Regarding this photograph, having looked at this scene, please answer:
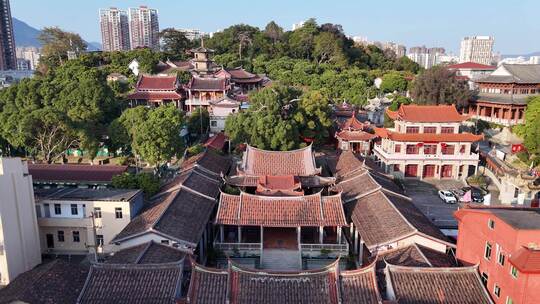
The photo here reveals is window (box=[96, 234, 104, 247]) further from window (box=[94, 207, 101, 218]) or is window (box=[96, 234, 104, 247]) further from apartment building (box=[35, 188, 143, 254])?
window (box=[94, 207, 101, 218])

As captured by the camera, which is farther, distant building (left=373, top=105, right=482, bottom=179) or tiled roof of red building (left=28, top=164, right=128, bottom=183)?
distant building (left=373, top=105, right=482, bottom=179)

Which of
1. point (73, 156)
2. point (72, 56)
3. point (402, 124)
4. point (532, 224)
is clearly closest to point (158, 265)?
point (532, 224)

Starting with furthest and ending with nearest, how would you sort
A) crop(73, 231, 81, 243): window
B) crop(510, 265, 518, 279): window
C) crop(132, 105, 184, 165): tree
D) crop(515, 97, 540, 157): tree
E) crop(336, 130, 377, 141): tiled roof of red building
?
crop(336, 130, 377, 141): tiled roof of red building → crop(515, 97, 540, 157): tree → crop(132, 105, 184, 165): tree → crop(73, 231, 81, 243): window → crop(510, 265, 518, 279): window

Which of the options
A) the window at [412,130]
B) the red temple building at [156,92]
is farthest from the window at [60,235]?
the red temple building at [156,92]

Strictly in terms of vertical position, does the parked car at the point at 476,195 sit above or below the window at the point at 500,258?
below

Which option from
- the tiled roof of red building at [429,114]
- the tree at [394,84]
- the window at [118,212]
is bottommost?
the window at [118,212]

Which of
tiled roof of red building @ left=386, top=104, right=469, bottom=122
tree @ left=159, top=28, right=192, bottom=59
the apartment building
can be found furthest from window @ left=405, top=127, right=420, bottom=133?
tree @ left=159, top=28, right=192, bottom=59

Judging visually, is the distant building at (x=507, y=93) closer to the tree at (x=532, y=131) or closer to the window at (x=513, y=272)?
the tree at (x=532, y=131)

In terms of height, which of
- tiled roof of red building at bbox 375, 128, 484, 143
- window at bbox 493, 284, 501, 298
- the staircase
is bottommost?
the staircase

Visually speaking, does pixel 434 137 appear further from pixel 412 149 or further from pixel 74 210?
pixel 74 210
